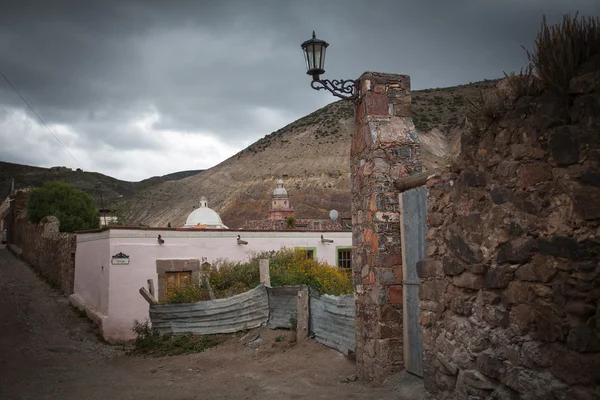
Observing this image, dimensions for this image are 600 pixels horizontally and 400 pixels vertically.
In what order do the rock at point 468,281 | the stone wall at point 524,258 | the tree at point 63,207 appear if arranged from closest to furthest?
→ the stone wall at point 524,258
the rock at point 468,281
the tree at point 63,207

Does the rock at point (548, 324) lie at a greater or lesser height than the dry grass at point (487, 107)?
lesser

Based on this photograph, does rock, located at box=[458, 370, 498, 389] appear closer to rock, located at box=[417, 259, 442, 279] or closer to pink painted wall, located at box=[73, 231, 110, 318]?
rock, located at box=[417, 259, 442, 279]

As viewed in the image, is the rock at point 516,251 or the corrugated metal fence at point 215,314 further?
the corrugated metal fence at point 215,314

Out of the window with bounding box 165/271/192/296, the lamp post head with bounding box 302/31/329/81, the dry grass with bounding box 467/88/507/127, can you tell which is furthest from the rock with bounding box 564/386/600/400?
the window with bounding box 165/271/192/296

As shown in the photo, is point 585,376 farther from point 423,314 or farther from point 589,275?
point 423,314

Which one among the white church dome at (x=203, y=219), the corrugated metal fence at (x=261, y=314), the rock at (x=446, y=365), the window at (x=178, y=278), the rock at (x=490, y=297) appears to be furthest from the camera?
the white church dome at (x=203, y=219)

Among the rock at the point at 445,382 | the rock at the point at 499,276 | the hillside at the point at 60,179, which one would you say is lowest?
the rock at the point at 445,382

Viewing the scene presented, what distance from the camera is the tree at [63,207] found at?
26.1m

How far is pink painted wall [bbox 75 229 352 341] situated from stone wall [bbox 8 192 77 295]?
43.3 inches

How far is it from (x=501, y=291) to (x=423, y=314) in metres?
1.24

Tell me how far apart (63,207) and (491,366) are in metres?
26.8

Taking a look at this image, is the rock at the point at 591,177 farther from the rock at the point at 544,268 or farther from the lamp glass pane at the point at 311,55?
the lamp glass pane at the point at 311,55

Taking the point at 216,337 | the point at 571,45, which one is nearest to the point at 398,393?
the point at 571,45

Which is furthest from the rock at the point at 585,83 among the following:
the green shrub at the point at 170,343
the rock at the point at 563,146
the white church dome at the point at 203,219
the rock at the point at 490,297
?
the white church dome at the point at 203,219
